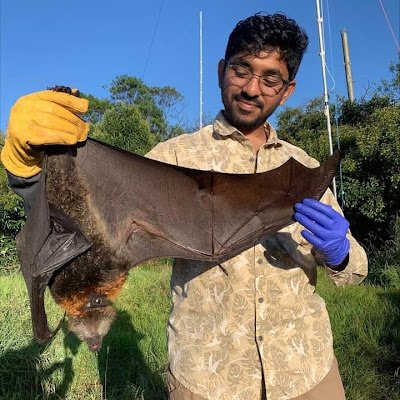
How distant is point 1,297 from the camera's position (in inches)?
246

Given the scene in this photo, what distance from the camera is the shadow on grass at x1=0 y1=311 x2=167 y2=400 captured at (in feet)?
14.8

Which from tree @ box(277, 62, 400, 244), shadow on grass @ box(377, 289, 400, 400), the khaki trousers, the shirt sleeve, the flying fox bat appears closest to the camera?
the flying fox bat

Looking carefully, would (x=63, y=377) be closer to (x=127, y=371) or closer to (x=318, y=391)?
(x=127, y=371)

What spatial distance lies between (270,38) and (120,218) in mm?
1257

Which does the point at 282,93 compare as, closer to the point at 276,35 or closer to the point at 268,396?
the point at 276,35

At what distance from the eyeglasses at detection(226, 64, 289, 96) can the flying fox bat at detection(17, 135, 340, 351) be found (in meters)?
0.48

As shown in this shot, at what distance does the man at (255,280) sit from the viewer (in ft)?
7.39

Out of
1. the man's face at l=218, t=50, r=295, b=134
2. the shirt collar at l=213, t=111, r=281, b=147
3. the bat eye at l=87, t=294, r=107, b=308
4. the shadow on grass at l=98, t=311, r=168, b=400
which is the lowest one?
the shadow on grass at l=98, t=311, r=168, b=400

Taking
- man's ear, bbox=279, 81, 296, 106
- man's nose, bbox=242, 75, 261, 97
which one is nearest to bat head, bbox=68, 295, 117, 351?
man's nose, bbox=242, 75, 261, 97

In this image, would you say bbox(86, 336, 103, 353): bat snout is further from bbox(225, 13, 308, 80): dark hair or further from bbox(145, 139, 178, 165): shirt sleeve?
bbox(225, 13, 308, 80): dark hair

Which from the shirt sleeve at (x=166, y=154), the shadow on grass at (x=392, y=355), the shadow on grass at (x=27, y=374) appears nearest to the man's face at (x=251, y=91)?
the shirt sleeve at (x=166, y=154)

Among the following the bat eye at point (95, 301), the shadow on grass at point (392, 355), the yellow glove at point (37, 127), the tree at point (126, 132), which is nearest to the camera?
the yellow glove at point (37, 127)

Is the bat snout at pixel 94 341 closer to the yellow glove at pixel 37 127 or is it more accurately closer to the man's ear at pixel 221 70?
the yellow glove at pixel 37 127

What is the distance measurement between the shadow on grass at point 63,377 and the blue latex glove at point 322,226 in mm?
2976
